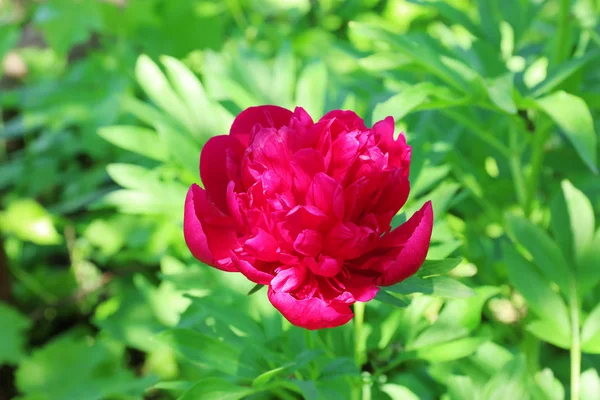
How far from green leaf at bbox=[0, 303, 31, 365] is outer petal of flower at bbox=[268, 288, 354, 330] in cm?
129

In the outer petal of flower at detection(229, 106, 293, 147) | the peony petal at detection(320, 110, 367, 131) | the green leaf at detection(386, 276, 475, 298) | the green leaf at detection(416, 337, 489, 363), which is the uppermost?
the peony petal at detection(320, 110, 367, 131)

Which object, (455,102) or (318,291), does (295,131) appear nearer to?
(318,291)

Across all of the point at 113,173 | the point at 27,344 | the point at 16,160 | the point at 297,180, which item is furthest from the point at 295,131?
the point at 16,160

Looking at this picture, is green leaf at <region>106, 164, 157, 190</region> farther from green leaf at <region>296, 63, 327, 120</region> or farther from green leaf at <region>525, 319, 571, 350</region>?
green leaf at <region>525, 319, 571, 350</region>

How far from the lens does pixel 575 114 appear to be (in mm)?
833

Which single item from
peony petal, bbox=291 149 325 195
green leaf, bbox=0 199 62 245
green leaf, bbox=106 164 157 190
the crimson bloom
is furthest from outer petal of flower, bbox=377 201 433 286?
green leaf, bbox=0 199 62 245

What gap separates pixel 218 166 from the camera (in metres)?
0.67

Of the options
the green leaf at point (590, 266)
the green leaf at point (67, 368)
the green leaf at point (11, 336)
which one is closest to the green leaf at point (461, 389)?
the green leaf at point (590, 266)

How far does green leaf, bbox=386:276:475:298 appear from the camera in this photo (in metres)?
0.64

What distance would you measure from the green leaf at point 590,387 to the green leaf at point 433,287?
13.3 inches

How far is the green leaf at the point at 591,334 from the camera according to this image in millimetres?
858

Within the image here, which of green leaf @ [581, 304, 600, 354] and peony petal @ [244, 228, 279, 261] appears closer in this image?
peony petal @ [244, 228, 279, 261]

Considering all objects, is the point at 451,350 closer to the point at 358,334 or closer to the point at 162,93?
the point at 358,334

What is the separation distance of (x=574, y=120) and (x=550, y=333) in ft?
0.95
